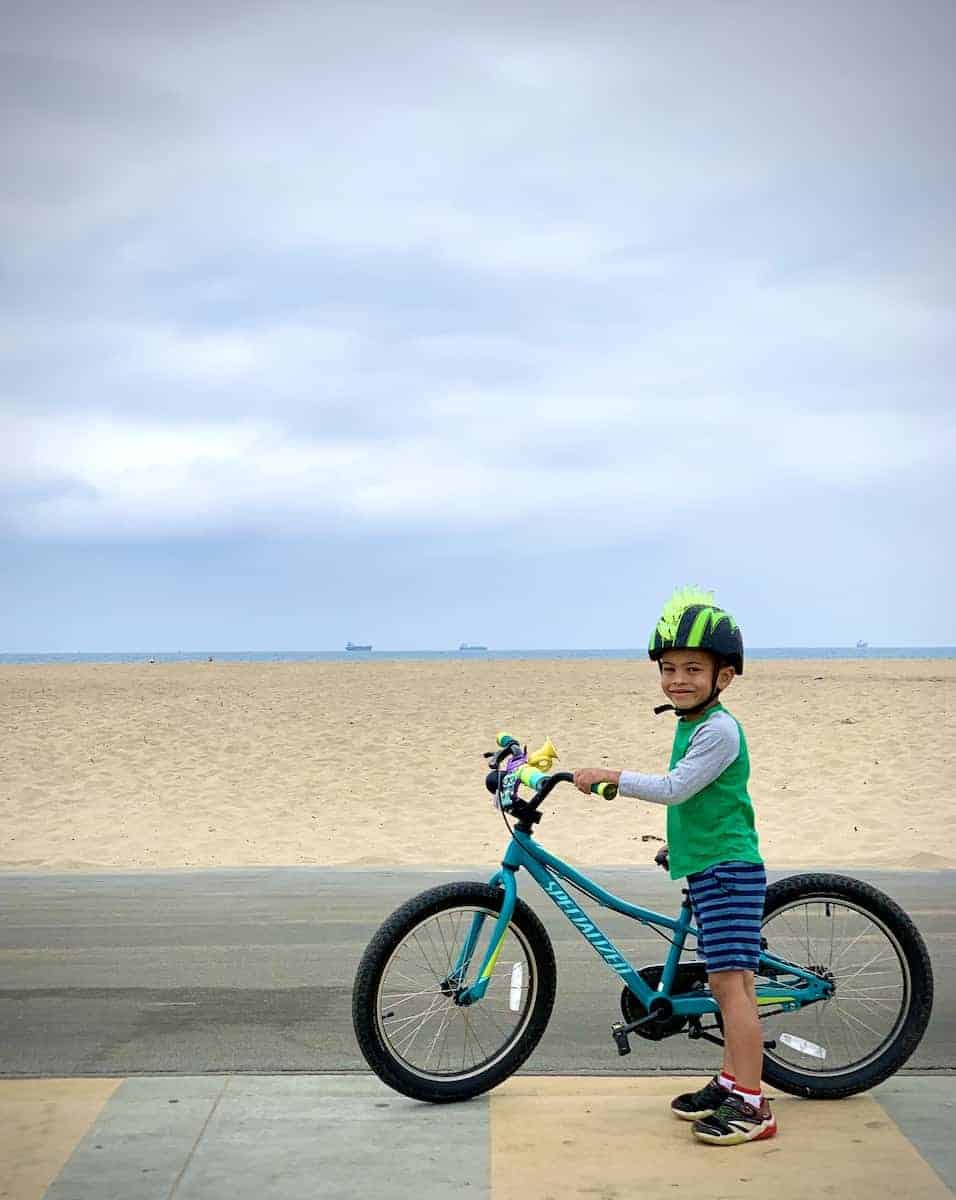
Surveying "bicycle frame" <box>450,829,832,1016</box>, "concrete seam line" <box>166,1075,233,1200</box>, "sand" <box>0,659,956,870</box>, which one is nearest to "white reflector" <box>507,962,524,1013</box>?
"bicycle frame" <box>450,829,832,1016</box>

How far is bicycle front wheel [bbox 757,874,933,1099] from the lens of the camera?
452 cm

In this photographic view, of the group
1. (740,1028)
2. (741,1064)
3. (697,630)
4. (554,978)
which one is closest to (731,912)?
(740,1028)

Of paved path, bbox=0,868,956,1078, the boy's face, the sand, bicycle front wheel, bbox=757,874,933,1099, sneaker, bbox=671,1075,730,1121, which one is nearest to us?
sneaker, bbox=671,1075,730,1121

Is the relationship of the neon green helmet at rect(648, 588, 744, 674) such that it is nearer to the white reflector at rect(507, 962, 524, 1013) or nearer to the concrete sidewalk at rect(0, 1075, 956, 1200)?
the white reflector at rect(507, 962, 524, 1013)

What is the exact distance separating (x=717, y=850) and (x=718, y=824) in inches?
3.2

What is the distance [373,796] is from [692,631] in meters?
11.6

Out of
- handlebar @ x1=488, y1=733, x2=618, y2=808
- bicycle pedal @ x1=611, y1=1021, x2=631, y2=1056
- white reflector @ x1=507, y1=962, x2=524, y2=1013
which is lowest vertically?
bicycle pedal @ x1=611, y1=1021, x2=631, y2=1056

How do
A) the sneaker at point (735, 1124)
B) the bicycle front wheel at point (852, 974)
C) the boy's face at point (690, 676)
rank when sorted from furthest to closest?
the bicycle front wheel at point (852, 974) < the boy's face at point (690, 676) < the sneaker at point (735, 1124)

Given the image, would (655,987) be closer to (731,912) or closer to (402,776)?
(731,912)

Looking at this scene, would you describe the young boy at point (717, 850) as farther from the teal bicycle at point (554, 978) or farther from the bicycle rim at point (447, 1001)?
the bicycle rim at point (447, 1001)

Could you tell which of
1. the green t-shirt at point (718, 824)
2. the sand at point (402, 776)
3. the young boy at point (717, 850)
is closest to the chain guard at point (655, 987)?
the young boy at point (717, 850)

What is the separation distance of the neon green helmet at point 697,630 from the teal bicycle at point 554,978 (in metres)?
0.53

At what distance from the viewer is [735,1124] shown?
411 centimetres

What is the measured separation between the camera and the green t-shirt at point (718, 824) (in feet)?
13.8
